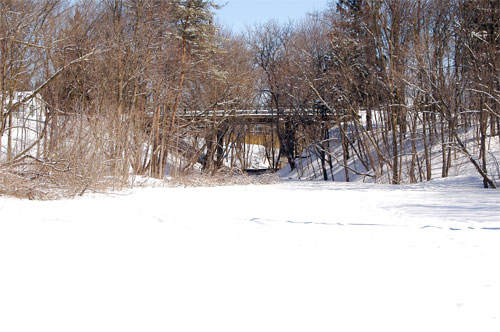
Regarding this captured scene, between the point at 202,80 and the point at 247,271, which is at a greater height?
the point at 202,80

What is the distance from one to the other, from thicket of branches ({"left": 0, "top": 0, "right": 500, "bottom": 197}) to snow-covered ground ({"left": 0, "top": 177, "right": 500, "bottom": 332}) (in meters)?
4.94

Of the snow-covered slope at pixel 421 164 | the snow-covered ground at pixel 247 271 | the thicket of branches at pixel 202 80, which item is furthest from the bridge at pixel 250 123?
the snow-covered ground at pixel 247 271

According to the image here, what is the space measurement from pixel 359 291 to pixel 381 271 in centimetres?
60

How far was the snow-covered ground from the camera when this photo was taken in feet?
10.3

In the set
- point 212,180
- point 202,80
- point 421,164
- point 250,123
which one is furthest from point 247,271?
point 250,123

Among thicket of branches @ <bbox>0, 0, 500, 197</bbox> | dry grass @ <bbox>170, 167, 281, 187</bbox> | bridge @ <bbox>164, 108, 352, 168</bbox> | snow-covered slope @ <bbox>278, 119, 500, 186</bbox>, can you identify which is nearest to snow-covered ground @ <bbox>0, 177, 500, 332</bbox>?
thicket of branches @ <bbox>0, 0, 500, 197</bbox>

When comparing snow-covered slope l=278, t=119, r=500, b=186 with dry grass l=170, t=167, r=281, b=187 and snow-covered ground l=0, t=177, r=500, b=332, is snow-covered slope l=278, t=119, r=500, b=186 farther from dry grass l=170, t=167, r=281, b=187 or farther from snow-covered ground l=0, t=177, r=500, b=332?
snow-covered ground l=0, t=177, r=500, b=332

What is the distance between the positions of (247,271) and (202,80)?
20.3 meters

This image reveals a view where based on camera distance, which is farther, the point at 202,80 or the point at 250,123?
the point at 250,123

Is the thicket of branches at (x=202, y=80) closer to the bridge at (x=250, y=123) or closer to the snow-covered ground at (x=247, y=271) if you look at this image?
the bridge at (x=250, y=123)

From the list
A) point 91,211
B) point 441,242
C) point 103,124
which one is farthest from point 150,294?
point 103,124

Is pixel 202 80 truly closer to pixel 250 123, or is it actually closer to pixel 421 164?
pixel 250 123

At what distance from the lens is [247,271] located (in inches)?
169

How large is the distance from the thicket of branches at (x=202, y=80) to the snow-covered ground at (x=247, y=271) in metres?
4.94
